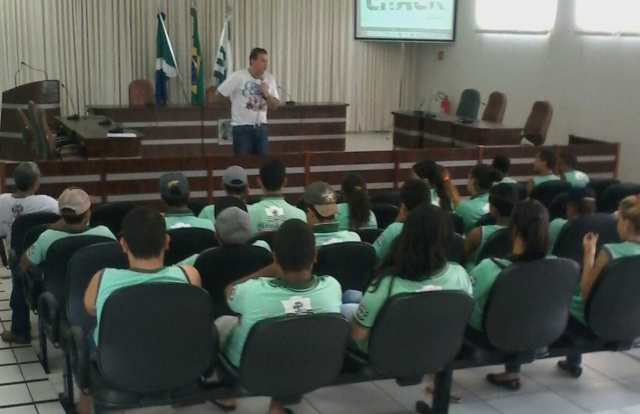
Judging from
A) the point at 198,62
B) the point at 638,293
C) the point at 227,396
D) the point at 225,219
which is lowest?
the point at 227,396

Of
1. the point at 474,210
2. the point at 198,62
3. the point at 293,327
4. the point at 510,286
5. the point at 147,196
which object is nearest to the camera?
the point at 293,327

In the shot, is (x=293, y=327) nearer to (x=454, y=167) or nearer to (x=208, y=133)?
(x=454, y=167)

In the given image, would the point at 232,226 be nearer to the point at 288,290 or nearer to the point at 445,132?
the point at 288,290

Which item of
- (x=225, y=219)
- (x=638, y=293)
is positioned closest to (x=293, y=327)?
(x=225, y=219)

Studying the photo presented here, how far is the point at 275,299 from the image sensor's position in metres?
2.62

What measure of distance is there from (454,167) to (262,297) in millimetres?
4962

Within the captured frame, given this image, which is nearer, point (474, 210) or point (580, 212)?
point (580, 212)

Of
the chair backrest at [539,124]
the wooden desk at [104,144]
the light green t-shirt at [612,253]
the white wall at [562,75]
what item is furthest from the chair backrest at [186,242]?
the white wall at [562,75]

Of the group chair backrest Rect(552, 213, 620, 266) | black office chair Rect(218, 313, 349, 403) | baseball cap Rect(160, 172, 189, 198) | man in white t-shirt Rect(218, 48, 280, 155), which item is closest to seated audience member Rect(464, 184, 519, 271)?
chair backrest Rect(552, 213, 620, 266)

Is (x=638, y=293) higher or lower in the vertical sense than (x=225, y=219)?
lower

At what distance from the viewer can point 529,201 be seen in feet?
10.1

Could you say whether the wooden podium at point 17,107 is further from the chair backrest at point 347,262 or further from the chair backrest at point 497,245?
the chair backrest at point 497,245

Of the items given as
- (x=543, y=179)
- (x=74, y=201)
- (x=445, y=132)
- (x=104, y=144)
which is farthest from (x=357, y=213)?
(x=445, y=132)

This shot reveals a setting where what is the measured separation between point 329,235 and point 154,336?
109 cm
